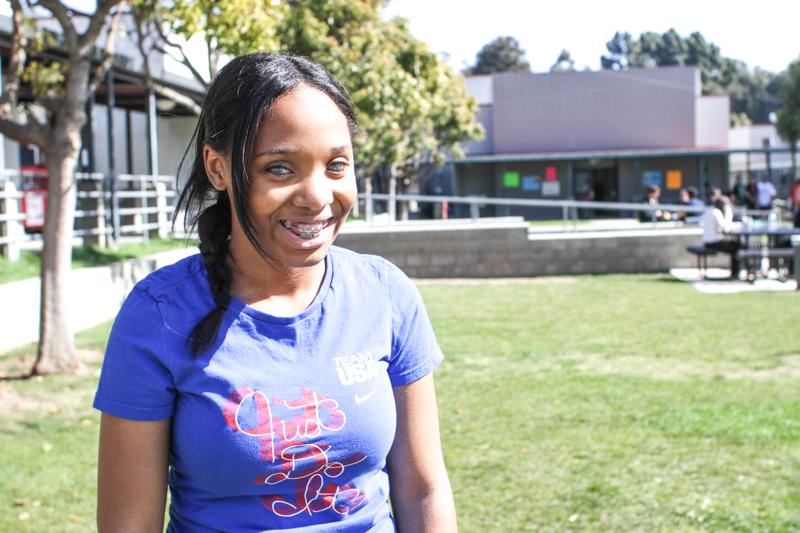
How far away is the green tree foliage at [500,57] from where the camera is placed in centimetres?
10294

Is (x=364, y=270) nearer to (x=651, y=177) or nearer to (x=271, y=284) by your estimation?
(x=271, y=284)

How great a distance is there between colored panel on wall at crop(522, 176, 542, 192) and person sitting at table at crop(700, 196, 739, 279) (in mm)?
26439

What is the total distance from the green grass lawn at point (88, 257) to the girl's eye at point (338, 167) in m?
8.76

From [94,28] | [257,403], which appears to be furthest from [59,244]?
[257,403]

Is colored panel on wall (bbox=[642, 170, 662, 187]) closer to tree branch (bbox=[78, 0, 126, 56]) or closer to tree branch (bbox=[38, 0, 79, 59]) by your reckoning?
tree branch (bbox=[78, 0, 126, 56])

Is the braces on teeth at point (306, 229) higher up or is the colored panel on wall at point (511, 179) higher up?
the colored panel on wall at point (511, 179)

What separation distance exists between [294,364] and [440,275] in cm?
1640

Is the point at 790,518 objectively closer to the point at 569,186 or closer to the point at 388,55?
the point at 388,55

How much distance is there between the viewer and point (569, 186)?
42875mm

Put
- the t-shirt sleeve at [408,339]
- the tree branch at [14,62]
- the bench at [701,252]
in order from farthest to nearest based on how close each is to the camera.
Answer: the bench at [701,252], the tree branch at [14,62], the t-shirt sleeve at [408,339]

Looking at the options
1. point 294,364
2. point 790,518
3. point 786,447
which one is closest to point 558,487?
point 790,518

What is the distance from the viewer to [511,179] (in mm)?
43344

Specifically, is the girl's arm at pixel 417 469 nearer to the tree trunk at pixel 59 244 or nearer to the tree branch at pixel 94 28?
the tree trunk at pixel 59 244

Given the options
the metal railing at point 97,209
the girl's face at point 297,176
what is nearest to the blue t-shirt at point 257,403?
the girl's face at point 297,176
